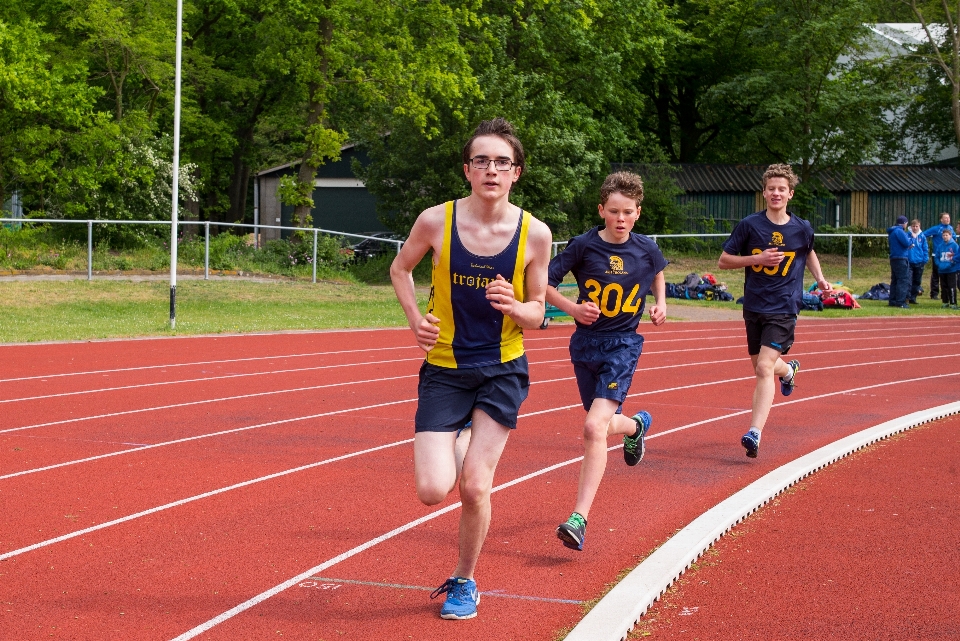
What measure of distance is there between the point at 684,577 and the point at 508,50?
3398 centimetres

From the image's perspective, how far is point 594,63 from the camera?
3969 centimetres

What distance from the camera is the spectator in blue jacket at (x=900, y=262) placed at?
24.9 meters

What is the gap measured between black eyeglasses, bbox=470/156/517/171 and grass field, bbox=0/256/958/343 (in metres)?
13.2

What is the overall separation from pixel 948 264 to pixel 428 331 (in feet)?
75.3

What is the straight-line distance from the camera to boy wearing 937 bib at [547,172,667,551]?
20.2 feet

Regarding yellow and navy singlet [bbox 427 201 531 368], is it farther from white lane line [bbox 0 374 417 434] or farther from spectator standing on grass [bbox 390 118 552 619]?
white lane line [bbox 0 374 417 434]

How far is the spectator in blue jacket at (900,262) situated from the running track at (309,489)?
10.8 m

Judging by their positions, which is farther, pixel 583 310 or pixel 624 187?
pixel 624 187

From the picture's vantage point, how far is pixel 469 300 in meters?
4.74

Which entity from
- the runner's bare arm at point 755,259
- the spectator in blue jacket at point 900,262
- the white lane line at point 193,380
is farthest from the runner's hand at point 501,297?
the spectator in blue jacket at point 900,262

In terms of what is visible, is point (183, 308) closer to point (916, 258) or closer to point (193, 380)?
point (193, 380)

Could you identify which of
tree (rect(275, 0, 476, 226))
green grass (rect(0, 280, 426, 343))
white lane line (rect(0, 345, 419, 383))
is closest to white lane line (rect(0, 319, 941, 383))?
white lane line (rect(0, 345, 419, 383))

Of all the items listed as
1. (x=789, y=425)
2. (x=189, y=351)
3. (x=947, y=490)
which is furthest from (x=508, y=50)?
(x=947, y=490)

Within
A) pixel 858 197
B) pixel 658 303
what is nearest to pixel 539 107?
pixel 858 197
